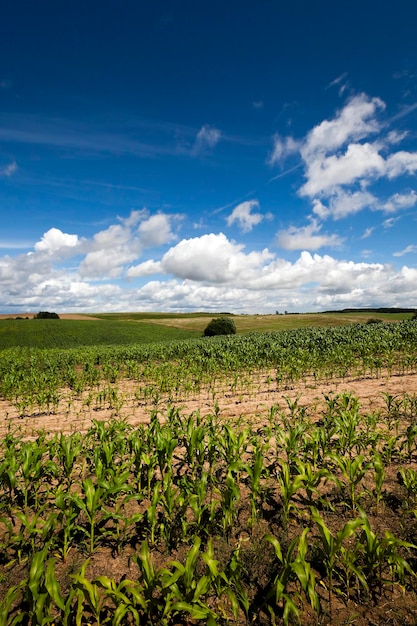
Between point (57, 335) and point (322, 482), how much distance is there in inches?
2291

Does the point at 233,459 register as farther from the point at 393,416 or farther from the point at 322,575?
the point at 393,416

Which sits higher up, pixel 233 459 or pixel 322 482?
pixel 233 459

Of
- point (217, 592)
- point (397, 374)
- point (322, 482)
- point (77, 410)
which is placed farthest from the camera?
point (397, 374)

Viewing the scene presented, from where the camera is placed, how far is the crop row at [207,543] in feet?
10.2

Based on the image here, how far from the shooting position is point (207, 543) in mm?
4234

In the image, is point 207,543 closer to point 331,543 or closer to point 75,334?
point 331,543

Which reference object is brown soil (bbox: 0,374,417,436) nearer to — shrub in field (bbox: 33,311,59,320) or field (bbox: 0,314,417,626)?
field (bbox: 0,314,417,626)

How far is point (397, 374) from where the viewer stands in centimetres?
1594

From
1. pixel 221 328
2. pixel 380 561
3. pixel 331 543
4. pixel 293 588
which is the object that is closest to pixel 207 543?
pixel 293 588

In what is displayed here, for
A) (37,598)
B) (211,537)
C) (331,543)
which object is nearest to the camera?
(37,598)

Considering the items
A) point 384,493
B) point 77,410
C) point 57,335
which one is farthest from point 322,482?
point 57,335

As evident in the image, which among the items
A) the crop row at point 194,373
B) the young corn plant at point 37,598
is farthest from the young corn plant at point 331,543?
the crop row at point 194,373

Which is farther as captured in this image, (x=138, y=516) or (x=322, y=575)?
(x=138, y=516)

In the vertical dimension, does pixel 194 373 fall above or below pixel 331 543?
below
